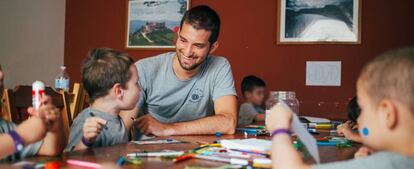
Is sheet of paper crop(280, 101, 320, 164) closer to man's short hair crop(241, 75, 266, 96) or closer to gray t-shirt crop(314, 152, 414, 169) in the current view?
gray t-shirt crop(314, 152, 414, 169)

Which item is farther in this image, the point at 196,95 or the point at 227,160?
the point at 196,95

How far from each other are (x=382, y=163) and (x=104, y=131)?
0.87 metres

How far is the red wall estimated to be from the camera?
3.51 meters

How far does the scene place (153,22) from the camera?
4.07m

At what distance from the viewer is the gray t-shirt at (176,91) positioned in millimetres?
2090

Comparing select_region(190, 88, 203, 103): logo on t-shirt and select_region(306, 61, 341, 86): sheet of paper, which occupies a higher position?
select_region(306, 61, 341, 86): sheet of paper

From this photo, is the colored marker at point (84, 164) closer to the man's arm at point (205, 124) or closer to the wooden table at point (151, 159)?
the wooden table at point (151, 159)

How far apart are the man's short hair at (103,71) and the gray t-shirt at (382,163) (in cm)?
79

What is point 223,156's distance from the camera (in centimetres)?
115

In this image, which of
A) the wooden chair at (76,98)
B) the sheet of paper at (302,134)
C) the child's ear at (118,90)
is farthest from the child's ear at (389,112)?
the wooden chair at (76,98)

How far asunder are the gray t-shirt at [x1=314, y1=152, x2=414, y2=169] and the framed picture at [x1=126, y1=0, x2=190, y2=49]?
3.23 metres

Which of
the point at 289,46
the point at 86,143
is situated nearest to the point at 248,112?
the point at 289,46

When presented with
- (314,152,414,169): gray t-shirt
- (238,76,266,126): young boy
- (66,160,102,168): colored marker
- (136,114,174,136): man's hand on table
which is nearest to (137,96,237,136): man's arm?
(136,114,174,136): man's hand on table

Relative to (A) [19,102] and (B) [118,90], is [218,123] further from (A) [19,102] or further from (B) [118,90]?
(A) [19,102]
